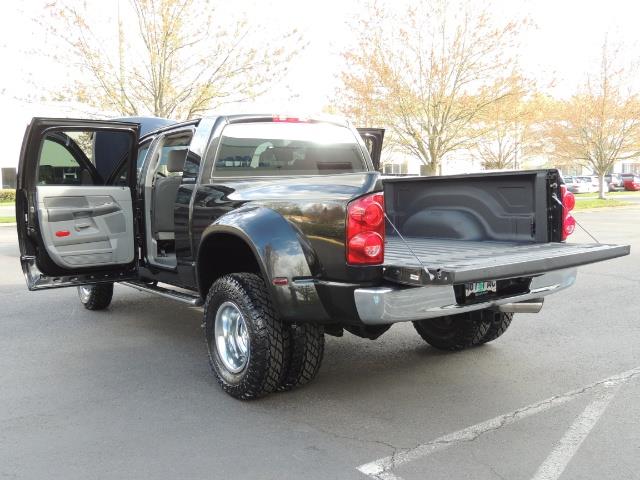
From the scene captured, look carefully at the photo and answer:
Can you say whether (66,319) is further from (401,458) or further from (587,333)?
(587,333)

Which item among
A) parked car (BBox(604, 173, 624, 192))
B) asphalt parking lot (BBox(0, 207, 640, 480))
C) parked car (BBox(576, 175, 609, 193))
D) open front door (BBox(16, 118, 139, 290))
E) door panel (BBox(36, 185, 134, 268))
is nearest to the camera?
asphalt parking lot (BBox(0, 207, 640, 480))

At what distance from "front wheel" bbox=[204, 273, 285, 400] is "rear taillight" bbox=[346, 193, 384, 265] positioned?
776 mm

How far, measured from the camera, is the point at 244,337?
14.1 feet

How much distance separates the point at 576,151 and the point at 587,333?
29.4 m

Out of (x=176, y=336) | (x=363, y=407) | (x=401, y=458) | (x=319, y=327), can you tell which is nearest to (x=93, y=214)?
(x=176, y=336)

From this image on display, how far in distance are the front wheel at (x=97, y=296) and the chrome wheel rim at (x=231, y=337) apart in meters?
2.95

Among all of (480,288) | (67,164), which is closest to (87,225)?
(67,164)

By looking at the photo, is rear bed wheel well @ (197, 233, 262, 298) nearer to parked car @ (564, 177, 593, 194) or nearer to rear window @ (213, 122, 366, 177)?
rear window @ (213, 122, 366, 177)

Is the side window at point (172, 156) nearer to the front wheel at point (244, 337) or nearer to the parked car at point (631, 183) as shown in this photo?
the front wheel at point (244, 337)

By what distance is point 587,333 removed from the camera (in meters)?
5.80

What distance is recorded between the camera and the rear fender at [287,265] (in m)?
3.77

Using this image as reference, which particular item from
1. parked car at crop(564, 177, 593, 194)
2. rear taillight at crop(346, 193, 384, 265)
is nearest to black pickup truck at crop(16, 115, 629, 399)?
rear taillight at crop(346, 193, 384, 265)

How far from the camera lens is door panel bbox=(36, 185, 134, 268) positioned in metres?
5.60

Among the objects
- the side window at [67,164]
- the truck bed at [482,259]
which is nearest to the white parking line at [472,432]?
the truck bed at [482,259]
